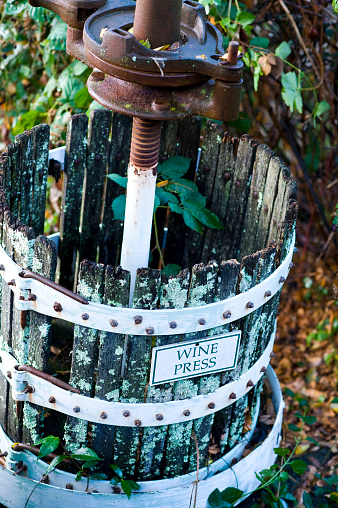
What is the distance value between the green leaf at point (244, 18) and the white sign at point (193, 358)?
1.75m

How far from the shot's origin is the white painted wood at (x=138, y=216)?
247 cm

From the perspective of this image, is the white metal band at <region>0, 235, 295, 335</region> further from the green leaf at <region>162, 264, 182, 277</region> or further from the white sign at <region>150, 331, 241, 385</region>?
the green leaf at <region>162, 264, 182, 277</region>

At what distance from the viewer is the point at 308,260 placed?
480 centimetres

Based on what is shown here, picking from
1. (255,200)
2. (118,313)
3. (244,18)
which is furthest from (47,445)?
(244,18)

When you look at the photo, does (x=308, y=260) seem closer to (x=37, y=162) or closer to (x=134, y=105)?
(x=37, y=162)

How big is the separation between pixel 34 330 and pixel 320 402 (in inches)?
87.5

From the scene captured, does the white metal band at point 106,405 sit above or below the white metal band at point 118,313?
below

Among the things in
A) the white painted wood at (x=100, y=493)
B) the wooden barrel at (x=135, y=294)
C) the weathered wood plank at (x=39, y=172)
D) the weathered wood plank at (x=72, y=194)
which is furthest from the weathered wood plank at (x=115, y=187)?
the white painted wood at (x=100, y=493)

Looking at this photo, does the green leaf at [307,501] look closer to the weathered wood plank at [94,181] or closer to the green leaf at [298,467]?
A: the green leaf at [298,467]

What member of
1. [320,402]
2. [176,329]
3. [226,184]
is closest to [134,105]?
[176,329]

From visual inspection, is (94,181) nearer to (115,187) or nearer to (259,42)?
(115,187)

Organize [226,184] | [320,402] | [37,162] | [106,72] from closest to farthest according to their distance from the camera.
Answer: [106,72]
[37,162]
[226,184]
[320,402]

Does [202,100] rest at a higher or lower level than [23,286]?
higher

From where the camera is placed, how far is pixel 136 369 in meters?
2.34
